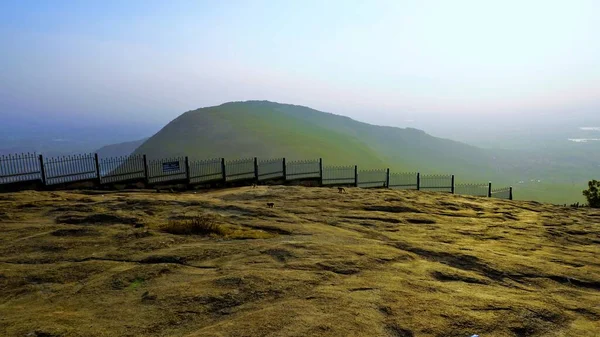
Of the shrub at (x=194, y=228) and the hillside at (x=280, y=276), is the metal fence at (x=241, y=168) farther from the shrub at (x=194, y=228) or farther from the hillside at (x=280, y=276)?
the shrub at (x=194, y=228)

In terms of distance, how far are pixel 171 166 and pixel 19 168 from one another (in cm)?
689

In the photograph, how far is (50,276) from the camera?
598 centimetres

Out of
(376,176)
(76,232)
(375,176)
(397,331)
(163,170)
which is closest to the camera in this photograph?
(397,331)

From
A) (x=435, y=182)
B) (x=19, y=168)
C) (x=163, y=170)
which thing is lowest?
(x=435, y=182)

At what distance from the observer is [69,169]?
18.2 metres

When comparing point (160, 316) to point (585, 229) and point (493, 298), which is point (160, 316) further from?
point (585, 229)

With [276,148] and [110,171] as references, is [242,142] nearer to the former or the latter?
[276,148]

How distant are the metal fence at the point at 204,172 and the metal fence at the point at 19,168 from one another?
24.6 ft

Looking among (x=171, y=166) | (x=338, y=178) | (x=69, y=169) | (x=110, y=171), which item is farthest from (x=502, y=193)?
(x=69, y=169)

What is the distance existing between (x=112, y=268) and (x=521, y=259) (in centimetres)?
835

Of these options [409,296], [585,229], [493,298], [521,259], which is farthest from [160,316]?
[585,229]

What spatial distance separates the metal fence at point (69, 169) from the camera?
17.7 metres

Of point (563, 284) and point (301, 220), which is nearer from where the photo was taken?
point (563, 284)

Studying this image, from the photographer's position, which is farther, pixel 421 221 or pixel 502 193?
pixel 502 193
